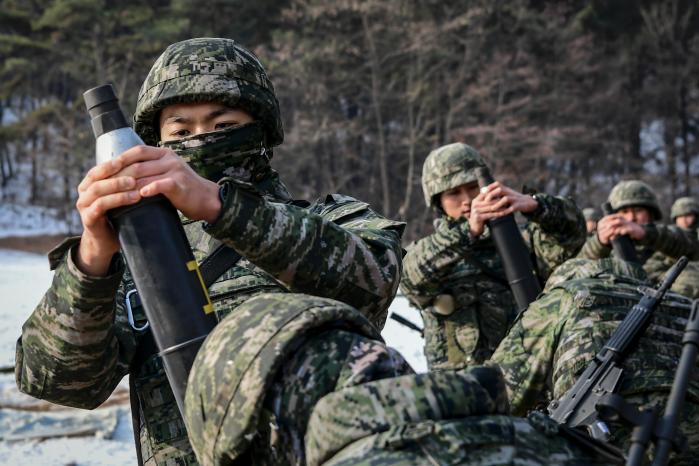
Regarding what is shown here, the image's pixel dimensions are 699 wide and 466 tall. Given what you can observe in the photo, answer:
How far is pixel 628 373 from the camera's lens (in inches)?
117

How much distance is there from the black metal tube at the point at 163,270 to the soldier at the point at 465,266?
3.51 m

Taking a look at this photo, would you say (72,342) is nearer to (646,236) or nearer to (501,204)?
(501,204)

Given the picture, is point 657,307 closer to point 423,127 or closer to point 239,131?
point 239,131

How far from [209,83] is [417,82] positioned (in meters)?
25.6

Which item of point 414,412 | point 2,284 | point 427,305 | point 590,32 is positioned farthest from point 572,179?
point 414,412

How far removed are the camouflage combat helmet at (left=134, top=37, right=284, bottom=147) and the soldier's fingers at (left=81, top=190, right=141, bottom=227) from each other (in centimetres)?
75

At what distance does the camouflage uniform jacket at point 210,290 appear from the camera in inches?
78.9

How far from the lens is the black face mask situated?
2422mm

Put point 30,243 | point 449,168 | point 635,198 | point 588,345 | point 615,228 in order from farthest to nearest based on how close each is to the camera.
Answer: point 30,243 < point 635,198 < point 615,228 < point 449,168 < point 588,345

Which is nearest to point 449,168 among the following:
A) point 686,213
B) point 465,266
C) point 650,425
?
point 465,266

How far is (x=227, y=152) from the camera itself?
2.47m

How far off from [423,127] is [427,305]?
23126 mm

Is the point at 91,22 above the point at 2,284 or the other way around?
above

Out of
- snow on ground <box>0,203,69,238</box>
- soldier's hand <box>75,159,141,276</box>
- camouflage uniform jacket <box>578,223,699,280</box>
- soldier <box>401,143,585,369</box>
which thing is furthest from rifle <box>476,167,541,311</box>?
snow on ground <box>0,203,69,238</box>
